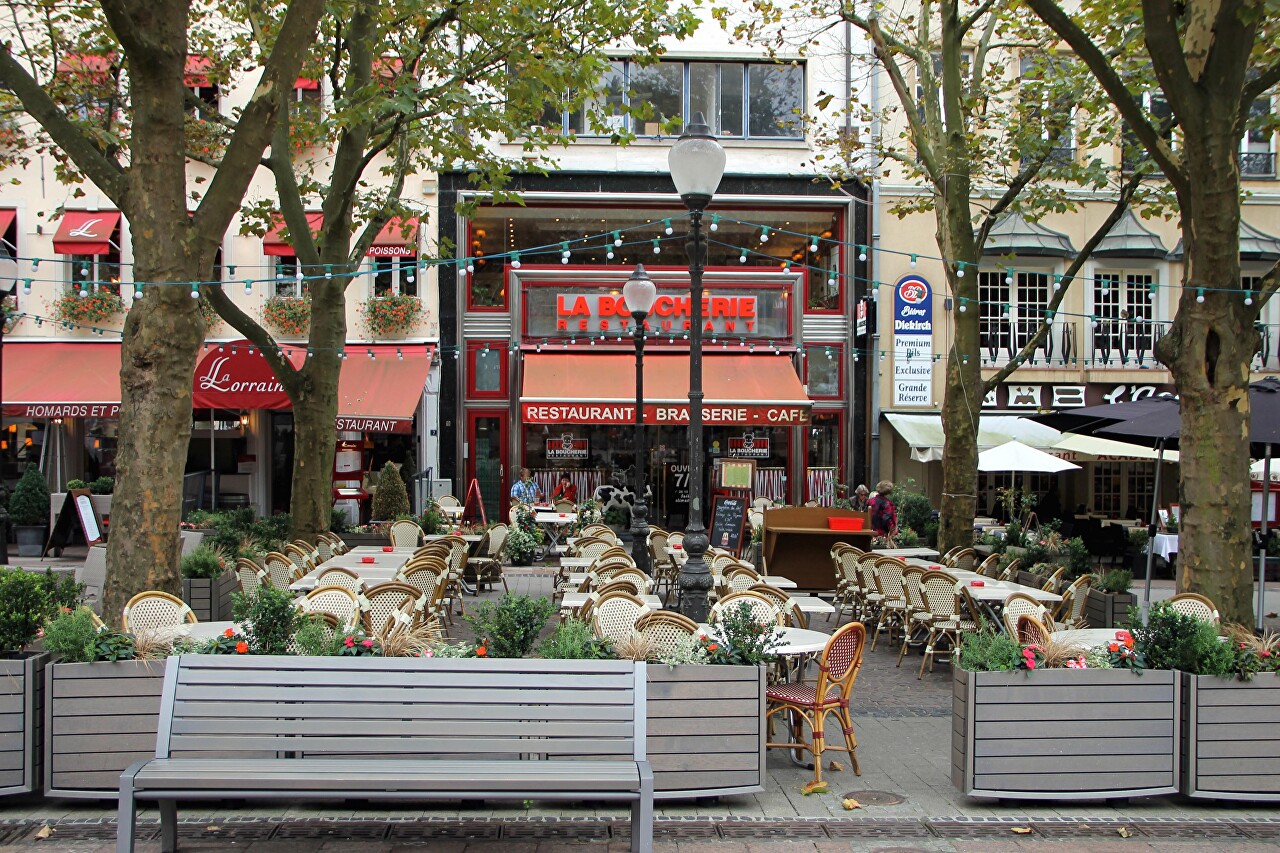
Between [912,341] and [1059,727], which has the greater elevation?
[912,341]

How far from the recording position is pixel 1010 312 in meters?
23.3

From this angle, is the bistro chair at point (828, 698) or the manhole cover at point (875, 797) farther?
the bistro chair at point (828, 698)

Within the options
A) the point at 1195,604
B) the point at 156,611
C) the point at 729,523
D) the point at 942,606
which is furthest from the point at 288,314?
the point at 1195,604

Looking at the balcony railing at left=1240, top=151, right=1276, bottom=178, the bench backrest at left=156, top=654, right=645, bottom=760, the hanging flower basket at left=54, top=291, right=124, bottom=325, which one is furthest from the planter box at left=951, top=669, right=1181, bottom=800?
the balcony railing at left=1240, top=151, right=1276, bottom=178

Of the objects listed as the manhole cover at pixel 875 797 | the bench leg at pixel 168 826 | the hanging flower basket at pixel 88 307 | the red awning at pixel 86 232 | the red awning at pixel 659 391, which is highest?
the red awning at pixel 86 232

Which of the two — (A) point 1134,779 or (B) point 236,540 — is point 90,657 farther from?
(B) point 236,540

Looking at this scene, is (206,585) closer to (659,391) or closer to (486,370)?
(659,391)

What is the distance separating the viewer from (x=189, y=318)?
8.09 meters

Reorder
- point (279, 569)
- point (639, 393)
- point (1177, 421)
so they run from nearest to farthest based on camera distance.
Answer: point (279, 569) < point (1177, 421) < point (639, 393)

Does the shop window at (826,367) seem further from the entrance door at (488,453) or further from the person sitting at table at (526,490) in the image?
the entrance door at (488,453)

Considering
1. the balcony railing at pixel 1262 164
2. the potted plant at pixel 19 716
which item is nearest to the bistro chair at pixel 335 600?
the potted plant at pixel 19 716

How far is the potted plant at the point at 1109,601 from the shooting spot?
9.90 m

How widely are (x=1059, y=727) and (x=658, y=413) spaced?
49.8 feet

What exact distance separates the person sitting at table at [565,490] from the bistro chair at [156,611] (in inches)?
559
